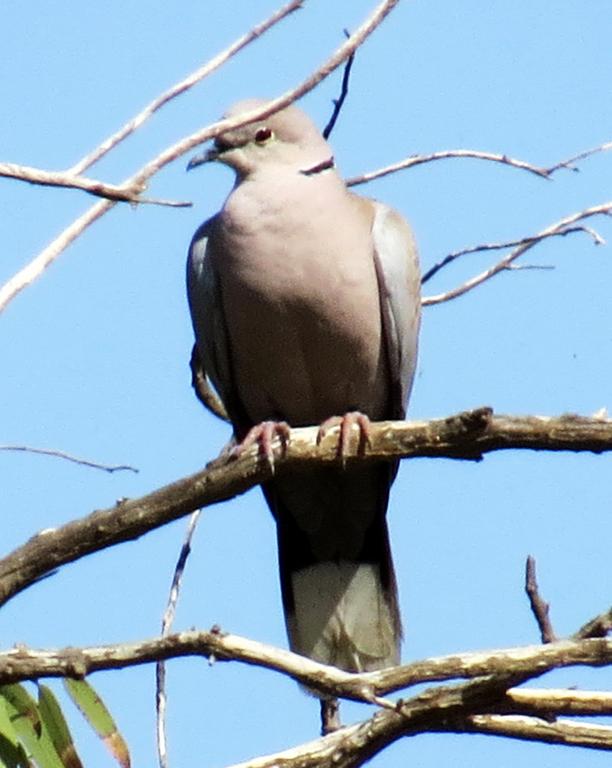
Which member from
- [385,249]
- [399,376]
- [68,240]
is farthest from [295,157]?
[68,240]

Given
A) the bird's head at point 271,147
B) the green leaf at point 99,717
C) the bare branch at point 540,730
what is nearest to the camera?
the bare branch at point 540,730

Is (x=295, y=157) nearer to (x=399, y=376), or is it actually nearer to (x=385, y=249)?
(x=385, y=249)

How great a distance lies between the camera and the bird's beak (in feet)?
17.2

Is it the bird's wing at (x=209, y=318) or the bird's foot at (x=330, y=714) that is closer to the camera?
the bird's foot at (x=330, y=714)

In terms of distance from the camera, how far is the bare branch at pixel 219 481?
11.1 feet

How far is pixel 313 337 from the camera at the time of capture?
15.9 feet

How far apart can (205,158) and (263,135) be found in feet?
0.71

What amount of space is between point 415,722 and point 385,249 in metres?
2.20

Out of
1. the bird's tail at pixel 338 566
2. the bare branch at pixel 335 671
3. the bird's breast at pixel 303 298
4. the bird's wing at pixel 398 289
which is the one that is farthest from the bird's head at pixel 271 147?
the bare branch at pixel 335 671

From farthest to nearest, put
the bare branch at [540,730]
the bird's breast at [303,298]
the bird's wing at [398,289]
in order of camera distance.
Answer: the bird's wing at [398,289], the bird's breast at [303,298], the bare branch at [540,730]

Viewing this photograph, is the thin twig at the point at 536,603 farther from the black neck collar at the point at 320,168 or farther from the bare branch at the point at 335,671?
the black neck collar at the point at 320,168

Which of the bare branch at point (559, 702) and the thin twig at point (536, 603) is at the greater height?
the thin twig at point (536, 603)

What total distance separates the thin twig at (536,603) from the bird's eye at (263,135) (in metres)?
2.33

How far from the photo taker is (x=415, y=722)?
3061 mm
